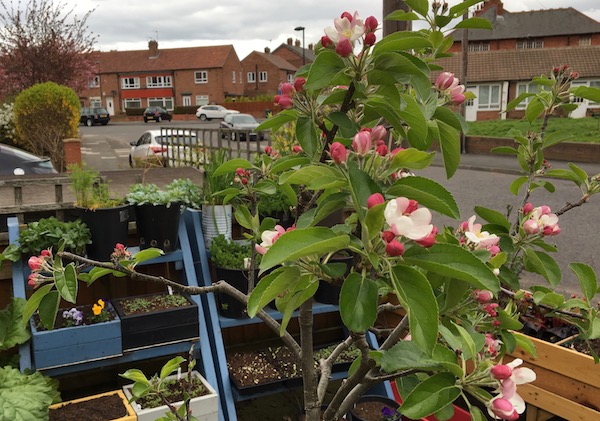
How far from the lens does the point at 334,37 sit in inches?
43.8

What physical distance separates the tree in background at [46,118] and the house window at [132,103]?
44706 millimetres

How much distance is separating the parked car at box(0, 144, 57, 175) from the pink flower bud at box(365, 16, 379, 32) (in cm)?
739

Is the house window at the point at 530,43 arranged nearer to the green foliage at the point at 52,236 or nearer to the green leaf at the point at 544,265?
the green foliage at the point at 52,236

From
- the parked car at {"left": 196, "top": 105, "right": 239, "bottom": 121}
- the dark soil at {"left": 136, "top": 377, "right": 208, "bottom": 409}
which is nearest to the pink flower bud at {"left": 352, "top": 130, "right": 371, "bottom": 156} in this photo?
the dark soil at {"left": 136, "top": 377, "right": 208, "bottom": 409}

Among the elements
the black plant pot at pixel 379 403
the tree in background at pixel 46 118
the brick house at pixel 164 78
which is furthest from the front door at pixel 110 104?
the black plant pot at pixel 379 403

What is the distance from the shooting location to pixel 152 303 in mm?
3352

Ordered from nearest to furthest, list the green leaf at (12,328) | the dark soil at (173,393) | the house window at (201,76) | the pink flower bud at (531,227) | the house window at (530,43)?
the pink flower bud at (531,227)
the green leaf at (12,328)
the dark soil at (173,393)
the house window at (530,43)
the house window at (201,76)

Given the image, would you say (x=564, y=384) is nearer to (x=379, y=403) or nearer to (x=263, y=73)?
(x=379, y=403)

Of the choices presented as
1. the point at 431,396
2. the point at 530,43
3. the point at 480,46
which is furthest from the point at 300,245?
the point at 530,43

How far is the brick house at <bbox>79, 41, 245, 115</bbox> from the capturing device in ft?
175

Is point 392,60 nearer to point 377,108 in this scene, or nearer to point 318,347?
point 377,108

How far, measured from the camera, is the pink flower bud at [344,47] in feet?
3.53

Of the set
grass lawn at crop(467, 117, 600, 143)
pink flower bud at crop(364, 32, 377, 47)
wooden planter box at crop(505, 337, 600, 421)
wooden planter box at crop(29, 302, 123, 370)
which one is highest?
pink flower bud at crop(364, 32, 377, 47)

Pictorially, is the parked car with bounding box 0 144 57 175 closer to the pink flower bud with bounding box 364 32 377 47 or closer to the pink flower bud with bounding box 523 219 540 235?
the pink flower bud with bounding box 523 219 540 235
